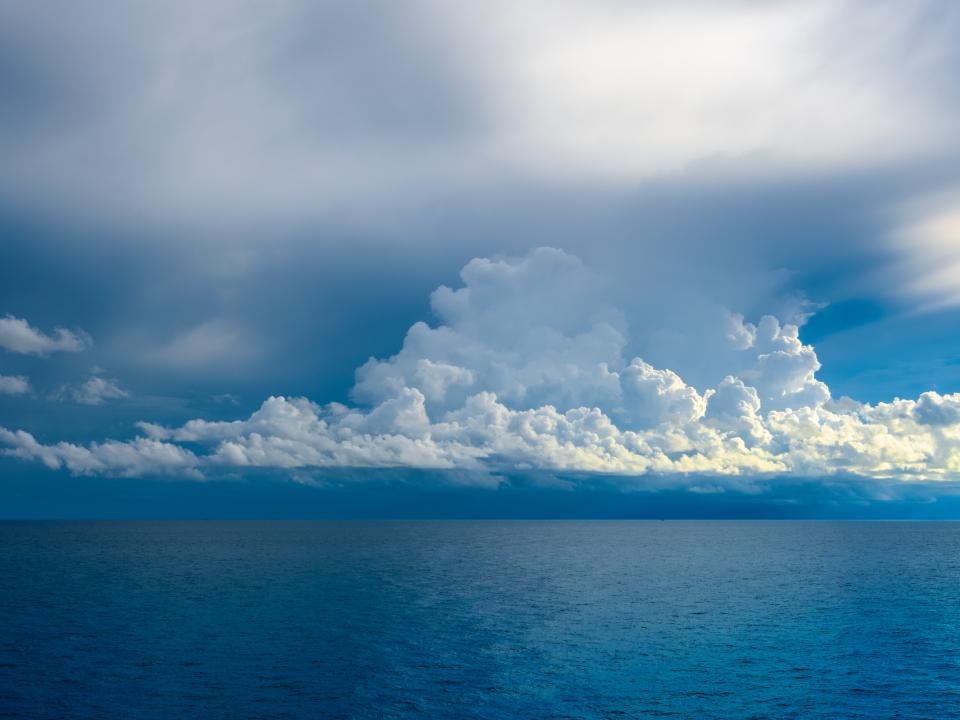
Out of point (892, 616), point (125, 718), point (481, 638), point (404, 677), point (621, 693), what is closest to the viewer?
point (125, 718)

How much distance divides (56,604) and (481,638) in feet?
241

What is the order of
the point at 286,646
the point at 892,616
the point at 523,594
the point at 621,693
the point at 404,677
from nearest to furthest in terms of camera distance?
the point at 621,693
the point at 404,677
the point at 286,646
the point at 892,616
the point at 523,594

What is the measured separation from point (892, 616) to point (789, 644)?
108ft

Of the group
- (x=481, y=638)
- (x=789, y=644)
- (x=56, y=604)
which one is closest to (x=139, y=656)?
(x=481, y=638)

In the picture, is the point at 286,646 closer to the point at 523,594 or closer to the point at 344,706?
the point at 344,706

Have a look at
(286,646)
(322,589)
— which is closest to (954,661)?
(286,646)

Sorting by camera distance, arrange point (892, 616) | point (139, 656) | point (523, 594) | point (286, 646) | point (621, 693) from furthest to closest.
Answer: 1. point (523, 594)
2. point (892, 616)
3. point (286, 646)
4. point (139, 656)
5. point (621, 693)

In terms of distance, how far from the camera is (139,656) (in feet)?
257

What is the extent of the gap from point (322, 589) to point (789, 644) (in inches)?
3414

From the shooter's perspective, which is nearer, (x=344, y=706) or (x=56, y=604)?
(x=344, y=706)

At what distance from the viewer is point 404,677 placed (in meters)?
71.0

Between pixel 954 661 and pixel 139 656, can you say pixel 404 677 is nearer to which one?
pixel 139 656

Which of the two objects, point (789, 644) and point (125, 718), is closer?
point (125, 718)

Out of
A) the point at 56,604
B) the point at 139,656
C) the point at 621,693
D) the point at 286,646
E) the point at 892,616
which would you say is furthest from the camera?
the point at 56,604
